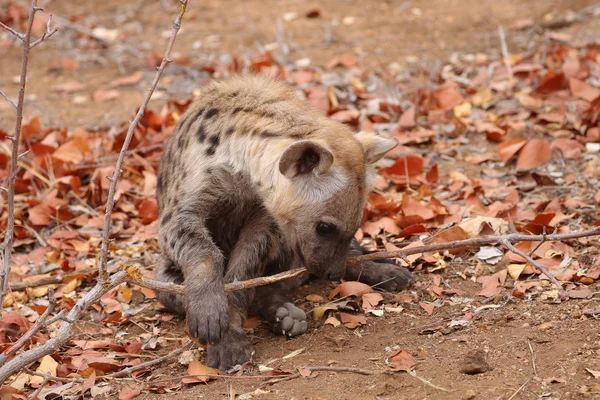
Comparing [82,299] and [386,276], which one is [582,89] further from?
[82,299]

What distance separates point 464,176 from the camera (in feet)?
19.9

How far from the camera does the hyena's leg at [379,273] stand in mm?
4766

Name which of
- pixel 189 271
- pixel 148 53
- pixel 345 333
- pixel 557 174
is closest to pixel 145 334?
pixel 189 271

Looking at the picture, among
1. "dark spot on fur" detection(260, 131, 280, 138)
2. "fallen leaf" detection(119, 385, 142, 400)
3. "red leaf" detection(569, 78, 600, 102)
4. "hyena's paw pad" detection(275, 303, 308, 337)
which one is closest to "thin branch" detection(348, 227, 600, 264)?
"hyena's paw pad" detection(275, 303, 308, 337)

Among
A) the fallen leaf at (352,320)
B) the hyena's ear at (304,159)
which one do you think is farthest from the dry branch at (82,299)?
the fallen leaf at (352,320)

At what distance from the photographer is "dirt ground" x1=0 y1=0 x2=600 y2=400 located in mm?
3594

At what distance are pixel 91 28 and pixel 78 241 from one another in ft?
18.1

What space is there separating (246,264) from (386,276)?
2.86 feet

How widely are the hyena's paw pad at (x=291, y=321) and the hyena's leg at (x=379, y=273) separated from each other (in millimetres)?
552

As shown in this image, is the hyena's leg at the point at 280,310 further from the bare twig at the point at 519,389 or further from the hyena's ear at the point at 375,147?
the bare twig at the point at 519,389

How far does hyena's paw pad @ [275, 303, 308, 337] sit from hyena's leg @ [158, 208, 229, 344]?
394 millimetres

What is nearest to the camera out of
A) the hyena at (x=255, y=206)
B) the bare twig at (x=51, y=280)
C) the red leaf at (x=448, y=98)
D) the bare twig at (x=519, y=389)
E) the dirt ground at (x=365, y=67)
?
the bare twig at (x=519, y=389)

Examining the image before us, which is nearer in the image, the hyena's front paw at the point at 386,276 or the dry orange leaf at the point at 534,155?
the hyena's front paw at the point at 386,276

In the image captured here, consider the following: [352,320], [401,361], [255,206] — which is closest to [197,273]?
[255,206]
